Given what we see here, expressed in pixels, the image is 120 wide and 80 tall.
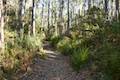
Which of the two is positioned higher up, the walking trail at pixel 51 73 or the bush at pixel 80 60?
the bush at pixel 80 60

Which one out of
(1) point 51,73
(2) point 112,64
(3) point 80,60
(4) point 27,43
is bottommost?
(1) point 51,73

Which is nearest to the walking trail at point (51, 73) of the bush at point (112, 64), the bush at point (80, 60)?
→ the bush at point (80, 60)

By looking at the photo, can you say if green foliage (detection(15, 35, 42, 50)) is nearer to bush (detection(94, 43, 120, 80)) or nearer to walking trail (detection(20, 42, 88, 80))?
walking trail (detection(20, 42, 88, 80))

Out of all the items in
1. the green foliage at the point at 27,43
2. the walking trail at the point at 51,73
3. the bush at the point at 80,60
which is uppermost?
the green foliage at the point at 27,43

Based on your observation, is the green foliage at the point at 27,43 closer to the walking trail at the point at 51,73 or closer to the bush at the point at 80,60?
the walking trail at the point at 51,73

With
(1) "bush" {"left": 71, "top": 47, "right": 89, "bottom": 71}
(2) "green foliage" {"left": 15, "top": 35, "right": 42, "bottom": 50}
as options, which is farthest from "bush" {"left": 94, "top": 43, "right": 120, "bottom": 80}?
(2) "green foliage" {"left": 15, "top": 35, "right": 42, "bottom": 50}

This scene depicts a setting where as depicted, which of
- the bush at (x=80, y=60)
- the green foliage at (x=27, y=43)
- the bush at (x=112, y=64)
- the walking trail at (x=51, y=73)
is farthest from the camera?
the green foliage at (x=27, y=43)

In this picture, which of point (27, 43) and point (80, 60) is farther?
point (27, 43)

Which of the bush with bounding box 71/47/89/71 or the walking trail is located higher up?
the bush with bounding box 71/47/89/71

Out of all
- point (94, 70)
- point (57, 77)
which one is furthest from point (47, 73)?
point (94, 70)

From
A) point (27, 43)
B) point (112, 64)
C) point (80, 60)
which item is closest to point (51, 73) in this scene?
point (80, 60)

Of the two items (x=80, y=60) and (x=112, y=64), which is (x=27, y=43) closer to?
(x=80, y=60)

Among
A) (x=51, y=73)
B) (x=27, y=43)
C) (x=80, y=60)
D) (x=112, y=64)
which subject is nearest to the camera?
(x=112, y=64)

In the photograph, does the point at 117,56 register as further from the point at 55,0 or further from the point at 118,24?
the point at 55,0
